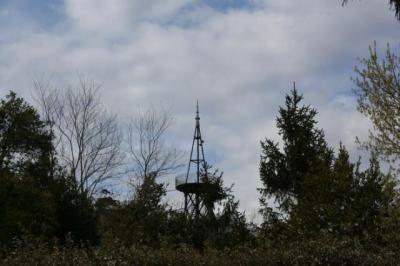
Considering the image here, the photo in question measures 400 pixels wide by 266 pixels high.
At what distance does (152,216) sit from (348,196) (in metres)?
10.7

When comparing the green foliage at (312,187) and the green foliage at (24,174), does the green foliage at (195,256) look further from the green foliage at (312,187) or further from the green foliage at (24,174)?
the green foliage at (24,174)

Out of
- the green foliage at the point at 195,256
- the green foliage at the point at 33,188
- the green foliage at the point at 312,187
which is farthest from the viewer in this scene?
the green foliage at the point at 33,188

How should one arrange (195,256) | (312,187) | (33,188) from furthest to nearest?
(33,188)
(312,187)
(195,256)

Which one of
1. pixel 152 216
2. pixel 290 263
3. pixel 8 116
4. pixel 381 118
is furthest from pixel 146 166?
pixel 290 263

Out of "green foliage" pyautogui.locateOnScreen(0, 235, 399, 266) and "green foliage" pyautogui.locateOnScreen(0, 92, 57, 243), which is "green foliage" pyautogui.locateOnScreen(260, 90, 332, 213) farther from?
"green foliage" pyautogui.locateOnScreen(0, 235, 399, 266)

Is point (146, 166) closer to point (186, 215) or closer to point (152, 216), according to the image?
point (152, 216)

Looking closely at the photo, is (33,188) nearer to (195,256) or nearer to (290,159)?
(290,159)

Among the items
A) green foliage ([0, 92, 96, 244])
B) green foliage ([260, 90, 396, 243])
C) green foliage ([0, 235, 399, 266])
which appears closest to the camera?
green foliage ([0, 235, 399, 266])

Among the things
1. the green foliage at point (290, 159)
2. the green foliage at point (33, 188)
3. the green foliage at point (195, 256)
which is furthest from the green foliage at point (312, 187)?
the green foliage at point (33, 188)

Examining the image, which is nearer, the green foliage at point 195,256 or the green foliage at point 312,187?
the green foliage at point 195,256

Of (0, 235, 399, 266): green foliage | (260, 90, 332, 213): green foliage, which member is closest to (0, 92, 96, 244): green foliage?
(260, 90, 332, 213): green foliage

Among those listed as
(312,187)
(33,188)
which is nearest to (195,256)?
(312,187)

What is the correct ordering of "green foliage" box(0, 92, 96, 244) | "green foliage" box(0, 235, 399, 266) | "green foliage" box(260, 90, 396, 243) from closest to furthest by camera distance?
"green foliage" box(0, 235, 399, 266) < "green foliage" box(260, 90, 396, 243) < "green foliage" box(0, 92, 96, 244)

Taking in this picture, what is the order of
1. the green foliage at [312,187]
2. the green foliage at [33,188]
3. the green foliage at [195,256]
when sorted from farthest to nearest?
the green foliage at [33,188] → the green foliage at [312,187] → the green foliage at [195,256]
